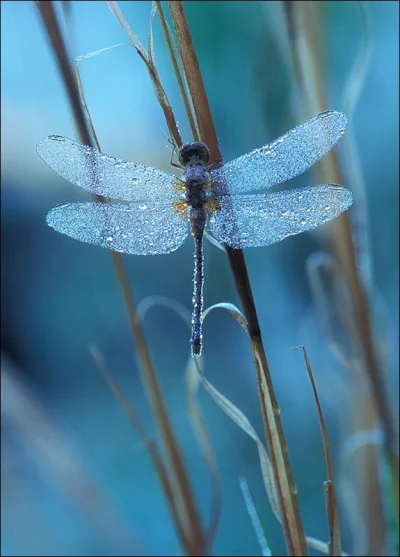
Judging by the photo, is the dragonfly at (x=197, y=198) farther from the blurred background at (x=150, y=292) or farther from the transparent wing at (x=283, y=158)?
the blurred background at (x=150, y=292)

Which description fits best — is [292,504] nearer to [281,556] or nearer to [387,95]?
[281,556]

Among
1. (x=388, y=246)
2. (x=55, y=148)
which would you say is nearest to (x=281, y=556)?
(x=388, y=246)

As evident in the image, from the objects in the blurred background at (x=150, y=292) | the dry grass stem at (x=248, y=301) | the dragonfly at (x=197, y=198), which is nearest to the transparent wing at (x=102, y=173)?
the dragonfly at (x=197, y=198)

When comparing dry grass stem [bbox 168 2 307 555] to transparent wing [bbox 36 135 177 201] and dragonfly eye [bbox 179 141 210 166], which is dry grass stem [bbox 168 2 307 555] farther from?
transparent wing [bbox 36 135 177 201]

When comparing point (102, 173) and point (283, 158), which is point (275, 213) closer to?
point (283, 158)

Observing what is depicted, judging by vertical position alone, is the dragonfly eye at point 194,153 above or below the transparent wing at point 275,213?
above

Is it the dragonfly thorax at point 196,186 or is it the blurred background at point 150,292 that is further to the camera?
the blurred background at point 150,292

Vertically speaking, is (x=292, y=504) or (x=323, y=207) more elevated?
(x=323, y=207)
